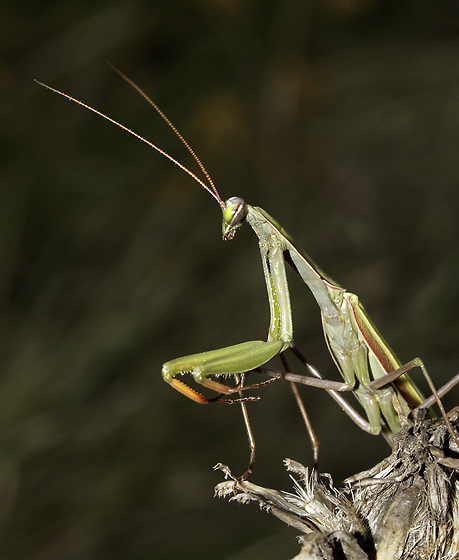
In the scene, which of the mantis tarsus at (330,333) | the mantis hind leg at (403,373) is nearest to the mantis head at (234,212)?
the mantis tarsus at (330,333)

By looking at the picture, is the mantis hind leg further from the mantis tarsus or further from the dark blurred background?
the dark blurred background

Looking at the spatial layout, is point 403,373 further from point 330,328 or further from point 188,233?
point 188,233

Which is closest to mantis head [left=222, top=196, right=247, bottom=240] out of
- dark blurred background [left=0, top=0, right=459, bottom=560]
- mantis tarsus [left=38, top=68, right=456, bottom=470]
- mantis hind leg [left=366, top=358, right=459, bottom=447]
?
mantis tarsus [left=38, top=68, right=456, bottom=470]

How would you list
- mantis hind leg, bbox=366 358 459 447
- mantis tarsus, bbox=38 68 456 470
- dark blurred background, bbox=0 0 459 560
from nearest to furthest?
mantis hind leg, bbox=366 358 459 447, mantis tarsus, bbox=38 68 456 470, dark blurred background, bbox=0 0 459 560

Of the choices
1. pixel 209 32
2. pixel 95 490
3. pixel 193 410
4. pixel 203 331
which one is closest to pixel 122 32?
pixel 209 32

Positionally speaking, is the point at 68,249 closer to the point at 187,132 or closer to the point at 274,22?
the point at 187,132

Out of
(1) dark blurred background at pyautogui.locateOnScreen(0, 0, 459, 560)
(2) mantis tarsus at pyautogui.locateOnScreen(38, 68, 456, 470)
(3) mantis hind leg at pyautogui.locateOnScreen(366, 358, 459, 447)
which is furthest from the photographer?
(1) dark blurred background at pyautogui.locateOnScreen(0, 0, 459, 560)
